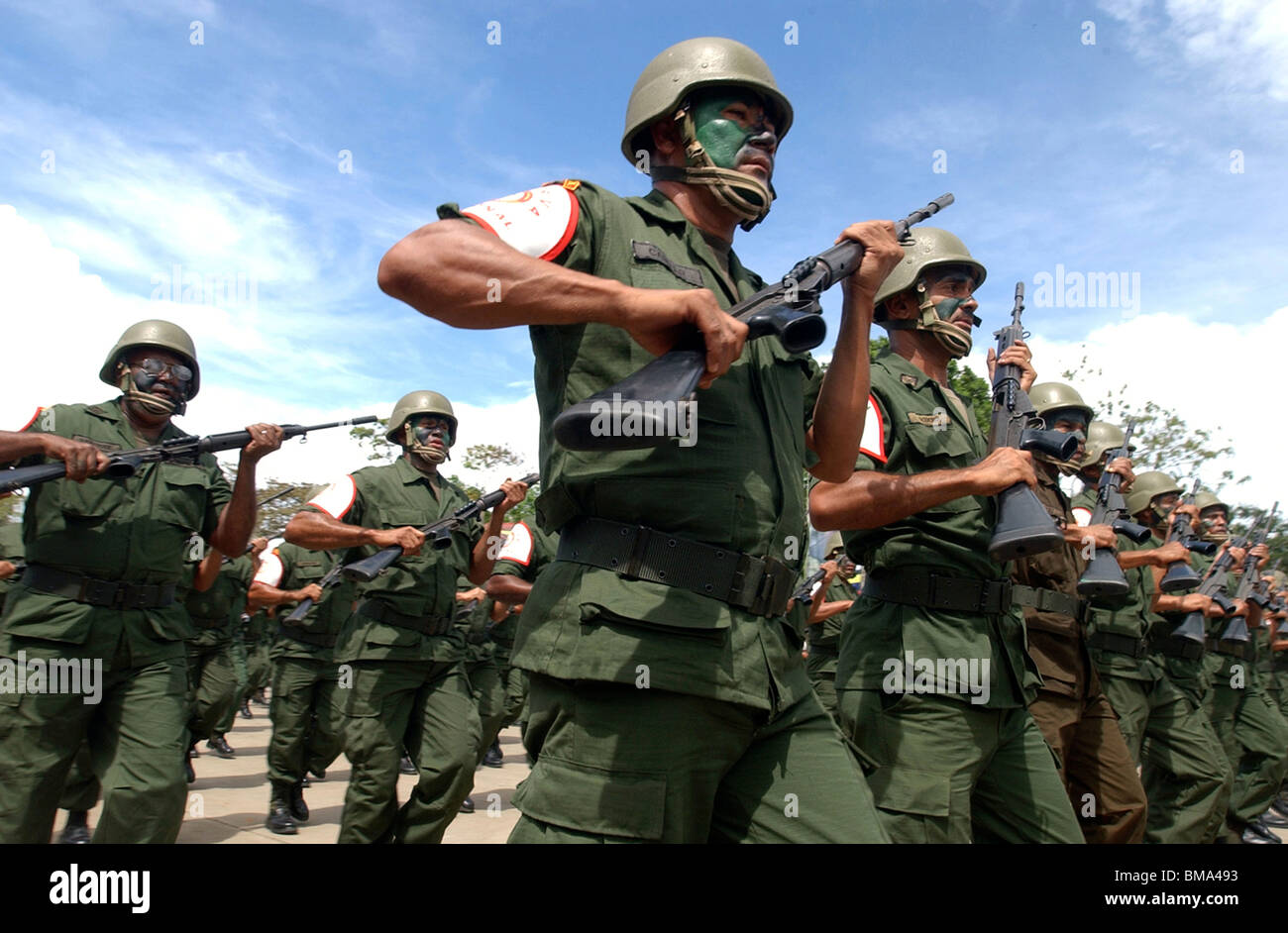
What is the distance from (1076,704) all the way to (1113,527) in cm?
171

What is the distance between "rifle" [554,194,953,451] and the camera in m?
1.85

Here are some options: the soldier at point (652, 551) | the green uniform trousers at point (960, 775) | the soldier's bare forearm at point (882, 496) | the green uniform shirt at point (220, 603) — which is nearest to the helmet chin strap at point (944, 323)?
the soldier's bare forearm at point (882, 496)

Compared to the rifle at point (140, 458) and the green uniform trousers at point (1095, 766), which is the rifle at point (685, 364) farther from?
the rifle at point (140, 458)

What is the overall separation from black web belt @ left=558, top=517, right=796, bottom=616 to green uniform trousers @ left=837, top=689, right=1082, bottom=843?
4.89 ft

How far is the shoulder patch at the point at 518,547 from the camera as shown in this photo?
8.83 meters

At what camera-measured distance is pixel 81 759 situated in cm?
607

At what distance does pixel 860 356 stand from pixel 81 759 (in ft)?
18.2

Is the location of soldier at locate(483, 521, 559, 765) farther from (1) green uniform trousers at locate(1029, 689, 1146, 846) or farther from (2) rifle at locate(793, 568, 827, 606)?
(1) green uniform trousers at locate(1029, 689, 1146, 846)

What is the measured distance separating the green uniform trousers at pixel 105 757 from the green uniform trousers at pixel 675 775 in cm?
299

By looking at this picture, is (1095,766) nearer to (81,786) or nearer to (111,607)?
(111,607)

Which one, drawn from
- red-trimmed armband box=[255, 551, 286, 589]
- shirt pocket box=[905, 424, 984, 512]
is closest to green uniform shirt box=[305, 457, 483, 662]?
shirt pocket box=[905, 424, 984, 512]

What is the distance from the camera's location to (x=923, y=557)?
3.87 metres

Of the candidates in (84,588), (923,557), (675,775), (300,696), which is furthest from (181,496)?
(675,775)

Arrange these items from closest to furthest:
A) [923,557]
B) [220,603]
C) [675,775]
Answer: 1. [675,775]
2. [923,557]
3. [220,603]
